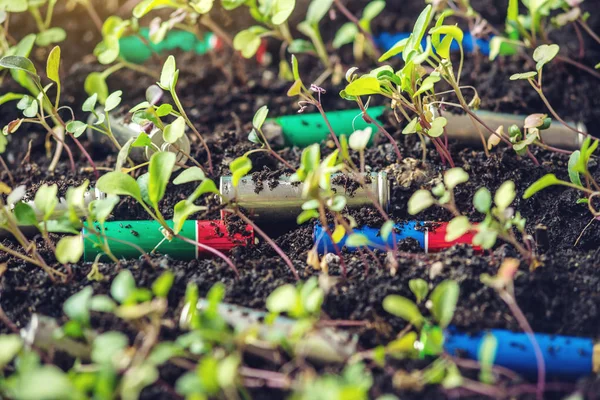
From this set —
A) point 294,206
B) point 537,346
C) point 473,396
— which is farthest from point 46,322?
point 537,346

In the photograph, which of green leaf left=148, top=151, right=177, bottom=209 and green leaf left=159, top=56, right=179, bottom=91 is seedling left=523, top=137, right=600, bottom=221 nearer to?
green leaf left=148, top=151, right=177, bottom=209

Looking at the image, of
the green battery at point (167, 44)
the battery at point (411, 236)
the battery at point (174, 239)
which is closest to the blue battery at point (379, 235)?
the battery at point (411, 236)

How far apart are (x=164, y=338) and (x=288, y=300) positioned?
1.02ft

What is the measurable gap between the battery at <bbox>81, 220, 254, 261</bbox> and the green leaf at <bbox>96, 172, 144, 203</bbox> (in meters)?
0.19

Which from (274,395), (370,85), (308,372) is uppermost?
(370,85)

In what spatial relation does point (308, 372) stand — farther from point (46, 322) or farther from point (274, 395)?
point (46, 322)

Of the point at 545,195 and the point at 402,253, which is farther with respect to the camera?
the point at 545,195

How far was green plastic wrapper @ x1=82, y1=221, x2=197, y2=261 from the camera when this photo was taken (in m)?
1.50

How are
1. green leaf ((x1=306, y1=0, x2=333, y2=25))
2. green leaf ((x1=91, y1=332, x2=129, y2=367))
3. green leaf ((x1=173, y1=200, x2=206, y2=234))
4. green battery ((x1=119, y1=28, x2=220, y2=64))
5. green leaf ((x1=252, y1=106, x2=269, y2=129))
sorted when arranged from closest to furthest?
1. green leaf ((x1=91, y1=332, x2=129, y2=367))
2. green leaf ((x1=173, y1=200, x2=206, y2=234))
3. green leaf ((x1=252, y1=106, x2=269, y2=129))
4. green leaf ((x1=306, y1=0, x2=333, y2=25))
5. green battery ((x1=119, y1=28, x2=220, y2=64))

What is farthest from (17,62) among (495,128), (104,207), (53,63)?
(495,128)

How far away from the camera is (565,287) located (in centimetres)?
133

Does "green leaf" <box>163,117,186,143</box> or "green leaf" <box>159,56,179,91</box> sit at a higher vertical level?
"green leaf" <box>159,56,179,91</box>

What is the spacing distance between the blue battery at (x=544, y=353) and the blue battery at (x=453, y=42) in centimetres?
105

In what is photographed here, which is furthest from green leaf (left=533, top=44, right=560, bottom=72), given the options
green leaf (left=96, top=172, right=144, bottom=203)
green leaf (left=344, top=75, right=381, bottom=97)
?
green leaf (left=96, top=172, right=144, bottom=203)
